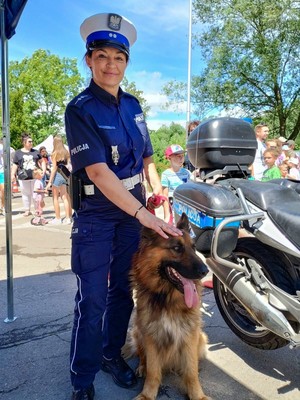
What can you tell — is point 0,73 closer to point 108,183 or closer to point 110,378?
point 108,183

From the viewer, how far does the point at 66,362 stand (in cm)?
276

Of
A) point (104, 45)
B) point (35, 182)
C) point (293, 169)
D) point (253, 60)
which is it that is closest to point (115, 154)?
point (104, 45)

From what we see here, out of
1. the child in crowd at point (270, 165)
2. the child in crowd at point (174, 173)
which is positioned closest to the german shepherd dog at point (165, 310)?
the child in crowd at point (174, 173)

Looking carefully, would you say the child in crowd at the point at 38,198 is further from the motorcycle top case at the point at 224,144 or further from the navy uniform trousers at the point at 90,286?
the navy uniform trousers at the point at 90,286

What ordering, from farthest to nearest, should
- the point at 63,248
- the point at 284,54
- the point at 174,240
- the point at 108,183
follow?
the point at 284,54 → the point at 63,248 → the point at 174,240 → the point at 108,183

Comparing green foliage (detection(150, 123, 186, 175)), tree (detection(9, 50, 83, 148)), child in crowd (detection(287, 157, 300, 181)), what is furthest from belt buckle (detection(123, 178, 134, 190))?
tree (detection(9, 50, 83, 148))

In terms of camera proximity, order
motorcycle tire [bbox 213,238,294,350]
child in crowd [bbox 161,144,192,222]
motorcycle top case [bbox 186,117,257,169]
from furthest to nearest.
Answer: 1. child in crowd [bbox 161,144,192,222]
2. motorcycle top case [bbox 186,117,257,169]
3. motorcycle tire [bbox 213,238,294,350]

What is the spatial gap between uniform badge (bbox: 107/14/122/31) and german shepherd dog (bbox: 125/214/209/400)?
1.25m

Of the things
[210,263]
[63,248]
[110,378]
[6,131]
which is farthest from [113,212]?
[63,248]

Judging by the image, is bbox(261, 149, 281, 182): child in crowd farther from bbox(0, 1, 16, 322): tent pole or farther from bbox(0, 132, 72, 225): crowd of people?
bbox(0, 1, 16, 322): tent pole

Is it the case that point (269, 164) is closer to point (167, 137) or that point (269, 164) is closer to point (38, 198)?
point (38, 198)

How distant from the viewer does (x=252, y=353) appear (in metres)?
2.90

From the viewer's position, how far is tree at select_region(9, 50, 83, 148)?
3944 centimetres

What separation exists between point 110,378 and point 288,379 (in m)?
1.25
